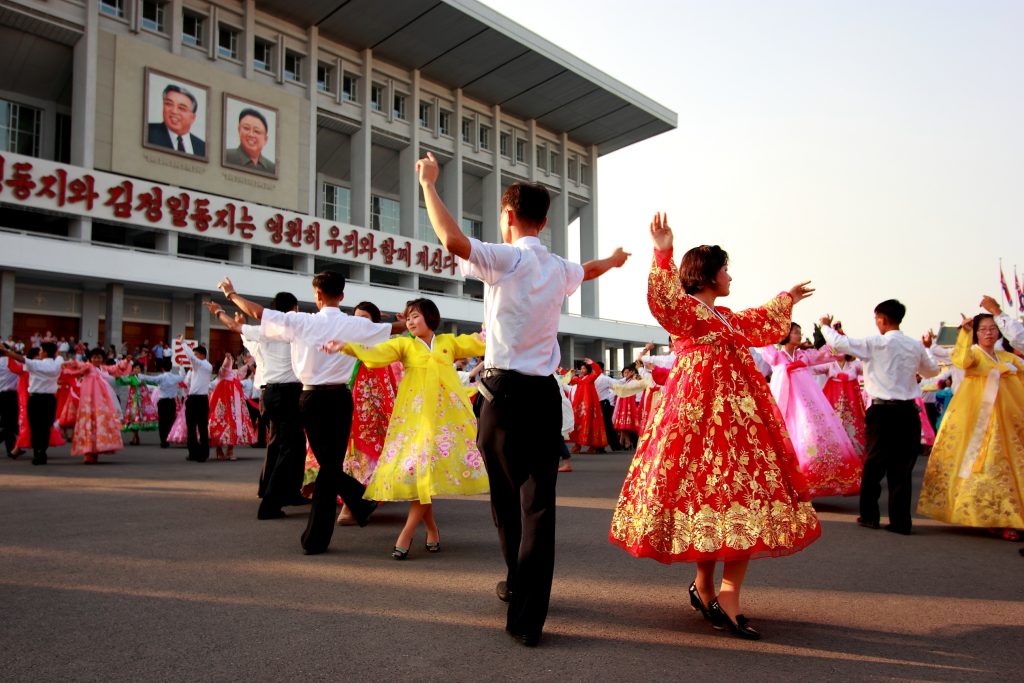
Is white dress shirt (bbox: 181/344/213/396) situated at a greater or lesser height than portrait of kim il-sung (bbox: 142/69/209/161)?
lesser

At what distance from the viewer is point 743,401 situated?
3592 mm

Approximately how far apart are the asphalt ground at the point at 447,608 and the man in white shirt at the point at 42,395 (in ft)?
19.1

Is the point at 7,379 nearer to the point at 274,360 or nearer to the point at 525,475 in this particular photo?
the point at 274,360

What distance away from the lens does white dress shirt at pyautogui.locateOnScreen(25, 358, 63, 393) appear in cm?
1139

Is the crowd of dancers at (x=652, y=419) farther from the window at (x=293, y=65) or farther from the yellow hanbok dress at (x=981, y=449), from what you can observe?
the window at (x=293, y=65)

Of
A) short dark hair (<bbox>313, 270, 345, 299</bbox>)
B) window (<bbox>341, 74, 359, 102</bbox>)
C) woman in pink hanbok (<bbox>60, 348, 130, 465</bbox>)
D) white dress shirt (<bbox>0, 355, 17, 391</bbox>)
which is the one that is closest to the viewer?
short dark hair (<bbox>313, 270, 345, 299</bbox>)

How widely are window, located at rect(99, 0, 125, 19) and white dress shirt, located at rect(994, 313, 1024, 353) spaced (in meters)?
31.7

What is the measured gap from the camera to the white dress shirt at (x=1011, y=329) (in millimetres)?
6109

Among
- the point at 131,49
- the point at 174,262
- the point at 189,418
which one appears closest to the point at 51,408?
the point at 189,418

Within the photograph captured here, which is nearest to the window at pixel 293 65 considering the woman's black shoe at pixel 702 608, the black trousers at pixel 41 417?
the black trousers at pixel 41 417

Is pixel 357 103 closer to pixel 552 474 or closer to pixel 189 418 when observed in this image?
pixel 189 418

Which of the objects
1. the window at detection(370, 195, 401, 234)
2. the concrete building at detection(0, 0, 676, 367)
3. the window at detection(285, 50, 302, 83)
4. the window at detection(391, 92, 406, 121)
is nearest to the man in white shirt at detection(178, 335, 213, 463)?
the concrete building at detection(0, 0, 676, 367)

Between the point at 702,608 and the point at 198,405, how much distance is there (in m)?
11.3

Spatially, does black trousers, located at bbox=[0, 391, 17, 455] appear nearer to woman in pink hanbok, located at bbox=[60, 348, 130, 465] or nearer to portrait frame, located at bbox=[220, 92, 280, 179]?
woman in pink hanbok, located at bbox=[60, 348, 130, 465]
